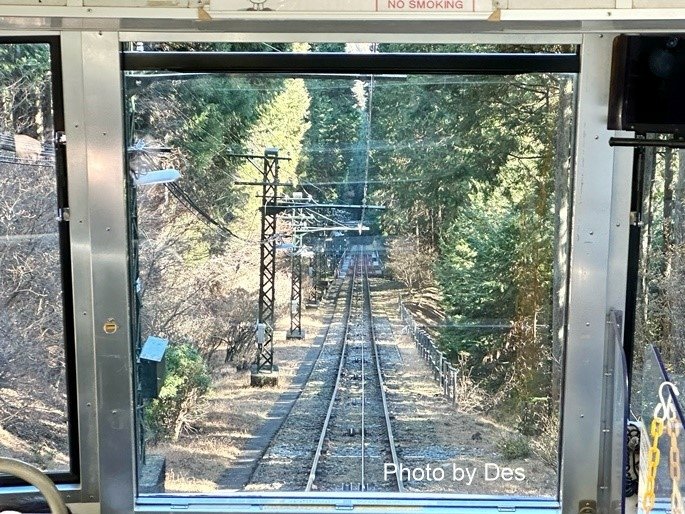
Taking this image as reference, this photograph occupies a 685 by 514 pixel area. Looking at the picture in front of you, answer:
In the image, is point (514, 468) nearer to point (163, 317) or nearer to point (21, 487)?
point (163, 317)

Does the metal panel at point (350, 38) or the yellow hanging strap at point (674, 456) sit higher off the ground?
the metal panel at point (350, 38)

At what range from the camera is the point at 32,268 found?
3.13 metres

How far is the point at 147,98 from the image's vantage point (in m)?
3.05

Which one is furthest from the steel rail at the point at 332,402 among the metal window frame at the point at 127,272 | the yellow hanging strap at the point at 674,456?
the yellow hanging strap at the point at 674,456

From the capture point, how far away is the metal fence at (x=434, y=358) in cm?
314

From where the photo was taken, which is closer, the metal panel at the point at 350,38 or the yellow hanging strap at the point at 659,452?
the yellow hanging strap at the point at 659,452

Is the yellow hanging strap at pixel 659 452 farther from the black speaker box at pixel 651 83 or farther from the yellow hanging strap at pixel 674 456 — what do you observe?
the black speaker box at pixel 651 83

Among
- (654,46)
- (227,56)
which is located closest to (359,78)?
(227,56)

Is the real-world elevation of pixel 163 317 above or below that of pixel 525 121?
below

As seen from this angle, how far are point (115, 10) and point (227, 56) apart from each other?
53cm

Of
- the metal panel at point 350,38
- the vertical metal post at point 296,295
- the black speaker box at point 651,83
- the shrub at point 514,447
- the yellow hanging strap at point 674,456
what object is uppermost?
the metal panel at point 350,38

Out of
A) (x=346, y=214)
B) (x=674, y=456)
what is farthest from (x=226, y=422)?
(x=674, y=456)

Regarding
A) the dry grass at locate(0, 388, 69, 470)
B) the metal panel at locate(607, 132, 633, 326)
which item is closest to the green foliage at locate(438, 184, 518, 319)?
the metal panel at locate(607, 132, 633, 326)

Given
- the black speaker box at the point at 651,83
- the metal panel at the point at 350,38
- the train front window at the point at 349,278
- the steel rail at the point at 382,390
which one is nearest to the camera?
the black speaker box at the point at 651,83
